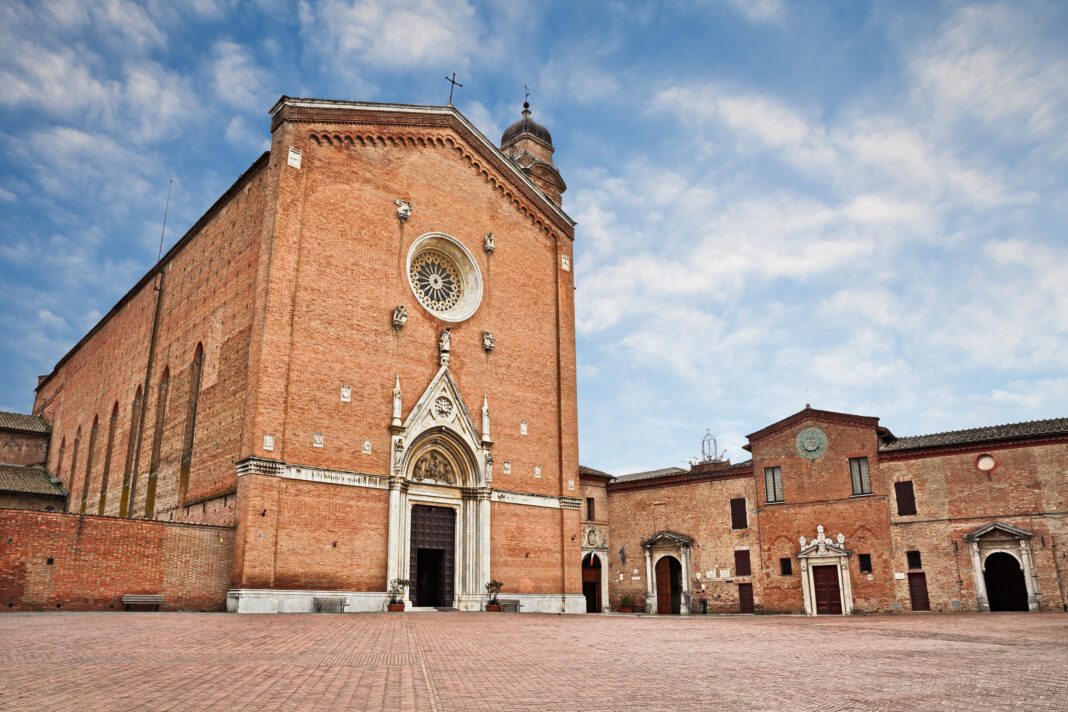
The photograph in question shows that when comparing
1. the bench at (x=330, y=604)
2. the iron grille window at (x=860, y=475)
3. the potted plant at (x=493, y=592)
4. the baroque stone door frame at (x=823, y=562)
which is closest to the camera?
the bench at (x=330, y=604)

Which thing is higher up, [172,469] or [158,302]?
[158,302]

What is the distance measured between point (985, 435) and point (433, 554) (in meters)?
20.7

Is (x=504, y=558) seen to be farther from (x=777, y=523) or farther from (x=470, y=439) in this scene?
(x=777, y=523)

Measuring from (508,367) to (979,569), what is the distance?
1841cm

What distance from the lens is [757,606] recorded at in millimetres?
31562

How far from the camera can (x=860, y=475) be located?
30422 mm

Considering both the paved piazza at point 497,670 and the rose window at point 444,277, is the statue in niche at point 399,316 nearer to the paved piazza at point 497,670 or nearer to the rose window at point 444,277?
the rose window at point 444,277

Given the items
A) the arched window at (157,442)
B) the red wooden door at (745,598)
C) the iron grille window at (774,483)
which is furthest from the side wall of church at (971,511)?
the arched window at (157,442)

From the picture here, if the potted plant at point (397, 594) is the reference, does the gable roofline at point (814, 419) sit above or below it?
above

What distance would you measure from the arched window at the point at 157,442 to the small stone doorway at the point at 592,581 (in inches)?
720

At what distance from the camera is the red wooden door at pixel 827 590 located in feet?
98.6

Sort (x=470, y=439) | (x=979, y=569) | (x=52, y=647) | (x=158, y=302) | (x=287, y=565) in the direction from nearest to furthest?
(x=52, y=647)
(x=287, y=565)
(x=470, y=439)
(x=979, y=569)
(x=158, y=302)

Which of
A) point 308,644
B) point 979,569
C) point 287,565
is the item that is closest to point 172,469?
point 287,565

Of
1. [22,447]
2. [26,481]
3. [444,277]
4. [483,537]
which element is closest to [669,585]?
[483,537]
